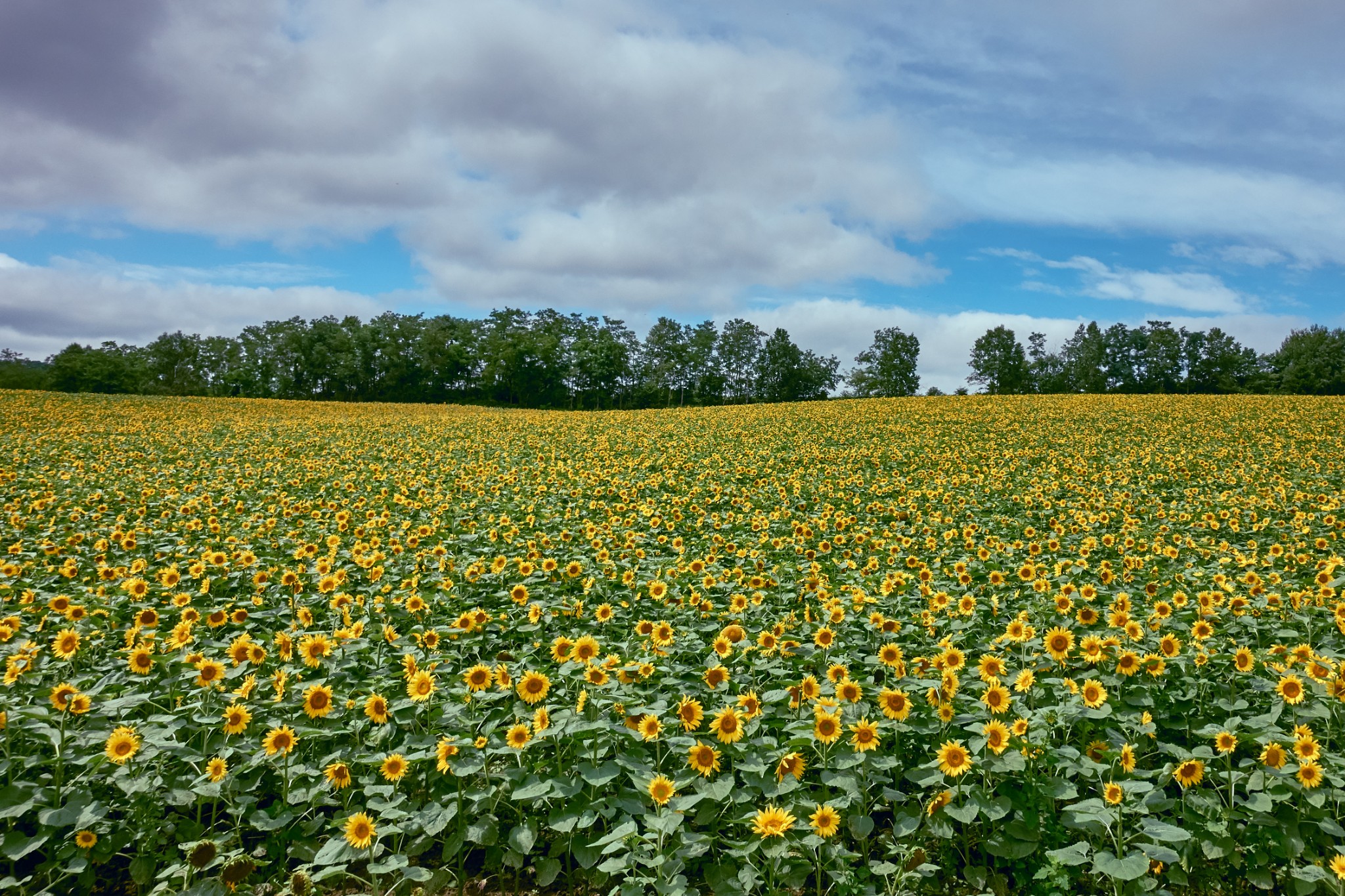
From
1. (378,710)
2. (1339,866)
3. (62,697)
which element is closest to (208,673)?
(62,697)

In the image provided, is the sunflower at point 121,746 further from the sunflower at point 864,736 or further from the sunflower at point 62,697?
the sunflower at point 864,736

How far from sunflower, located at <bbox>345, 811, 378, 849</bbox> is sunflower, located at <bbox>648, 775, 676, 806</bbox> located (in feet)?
4.05

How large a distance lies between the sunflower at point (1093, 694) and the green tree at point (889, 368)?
81331 millimetres

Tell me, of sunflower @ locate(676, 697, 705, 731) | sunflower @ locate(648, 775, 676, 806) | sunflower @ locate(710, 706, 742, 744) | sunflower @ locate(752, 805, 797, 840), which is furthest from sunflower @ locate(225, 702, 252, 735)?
sunflower @ locate(752, 805, 797, 840)

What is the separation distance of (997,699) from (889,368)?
85.1m

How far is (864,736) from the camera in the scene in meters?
3.31

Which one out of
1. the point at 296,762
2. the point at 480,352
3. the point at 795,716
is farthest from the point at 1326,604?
the point at 480,352

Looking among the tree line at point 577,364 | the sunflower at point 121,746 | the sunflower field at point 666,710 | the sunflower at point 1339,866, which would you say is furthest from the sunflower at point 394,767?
the tree line at point 577,364

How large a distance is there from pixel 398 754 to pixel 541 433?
21366mm

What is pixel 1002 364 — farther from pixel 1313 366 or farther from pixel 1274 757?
pixel 1274 757

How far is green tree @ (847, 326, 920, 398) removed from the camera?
8262cm

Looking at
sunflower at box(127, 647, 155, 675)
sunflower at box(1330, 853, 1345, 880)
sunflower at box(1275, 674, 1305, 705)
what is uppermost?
sunflower at box(1275, 674, 1305, 705)

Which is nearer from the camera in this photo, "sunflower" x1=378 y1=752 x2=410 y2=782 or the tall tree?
"sunflower" x1=378 y1=752 x2=410 y2=782

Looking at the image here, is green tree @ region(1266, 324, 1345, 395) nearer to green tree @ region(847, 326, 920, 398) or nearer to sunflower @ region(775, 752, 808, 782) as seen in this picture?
green tree @ region(847, 326, 920, 398)
